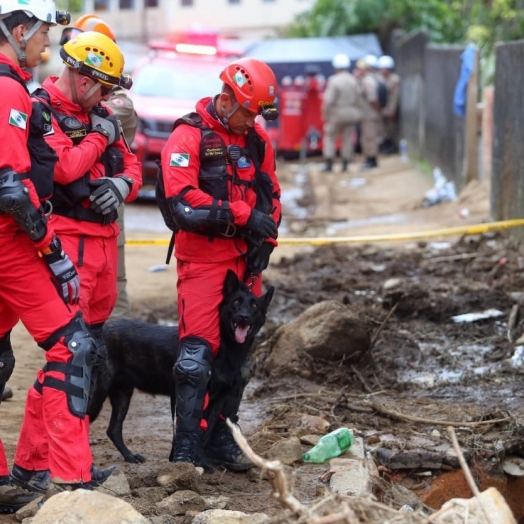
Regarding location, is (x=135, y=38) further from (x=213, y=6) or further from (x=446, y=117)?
(x=446, y=117)

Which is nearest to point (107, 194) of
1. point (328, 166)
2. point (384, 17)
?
point (328, 166)

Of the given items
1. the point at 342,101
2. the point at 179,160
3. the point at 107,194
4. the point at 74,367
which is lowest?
the point at 342,101

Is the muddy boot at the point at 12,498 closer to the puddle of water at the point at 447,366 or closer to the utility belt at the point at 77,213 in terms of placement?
the utility belt at the point at 77,213

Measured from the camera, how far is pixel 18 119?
4.50 m

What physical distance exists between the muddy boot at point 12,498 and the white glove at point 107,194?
4.48 feet

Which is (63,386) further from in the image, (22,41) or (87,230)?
(22,41)

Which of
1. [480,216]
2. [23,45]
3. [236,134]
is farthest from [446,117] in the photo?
[23,45]

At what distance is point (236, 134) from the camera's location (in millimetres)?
5754

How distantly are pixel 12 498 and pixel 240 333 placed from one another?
1.46 metres

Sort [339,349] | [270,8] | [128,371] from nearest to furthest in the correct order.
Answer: [128,371]
[339,349]
[270,8]

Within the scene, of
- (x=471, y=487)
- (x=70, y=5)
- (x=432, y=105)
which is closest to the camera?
(x=471, y=487)

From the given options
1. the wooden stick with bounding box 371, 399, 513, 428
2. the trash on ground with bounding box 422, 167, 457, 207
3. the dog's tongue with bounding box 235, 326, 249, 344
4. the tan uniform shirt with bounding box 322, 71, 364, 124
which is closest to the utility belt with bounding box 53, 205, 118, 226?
the dog's tongue with bounding box 235, 326, 249, 344

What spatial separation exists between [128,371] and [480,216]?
8399 millimetres

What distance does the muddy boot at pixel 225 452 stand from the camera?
19.6ft
